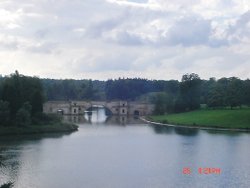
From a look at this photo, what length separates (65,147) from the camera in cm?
7531

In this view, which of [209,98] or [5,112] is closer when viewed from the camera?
[5,112]

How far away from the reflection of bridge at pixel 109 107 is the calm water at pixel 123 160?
237 feet

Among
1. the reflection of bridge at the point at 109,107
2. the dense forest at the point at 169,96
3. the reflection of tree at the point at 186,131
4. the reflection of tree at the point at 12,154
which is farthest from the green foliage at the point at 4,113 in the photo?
the reflection of bridge at the point at 109,107

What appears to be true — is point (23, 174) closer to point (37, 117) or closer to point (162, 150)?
point (162, 150)

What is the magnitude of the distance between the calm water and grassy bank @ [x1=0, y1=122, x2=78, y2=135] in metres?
4.31

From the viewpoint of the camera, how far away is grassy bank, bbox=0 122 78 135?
8919 centimetres

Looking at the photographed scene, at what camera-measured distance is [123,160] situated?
63.7 m

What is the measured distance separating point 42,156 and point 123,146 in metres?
16.3

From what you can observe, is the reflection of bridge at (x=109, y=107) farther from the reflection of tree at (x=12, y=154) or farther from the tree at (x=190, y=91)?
the reflection of tree at (x=12, y=154)

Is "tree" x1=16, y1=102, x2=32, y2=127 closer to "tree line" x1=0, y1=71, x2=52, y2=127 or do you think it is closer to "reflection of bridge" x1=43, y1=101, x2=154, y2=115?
"tree line" x1=0, y1=71, x2=52, y2=127

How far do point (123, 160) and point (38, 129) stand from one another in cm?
3560

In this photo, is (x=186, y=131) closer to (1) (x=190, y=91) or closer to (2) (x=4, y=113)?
(2) (x=4, y=113)

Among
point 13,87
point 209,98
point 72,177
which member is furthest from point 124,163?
point 209,98
